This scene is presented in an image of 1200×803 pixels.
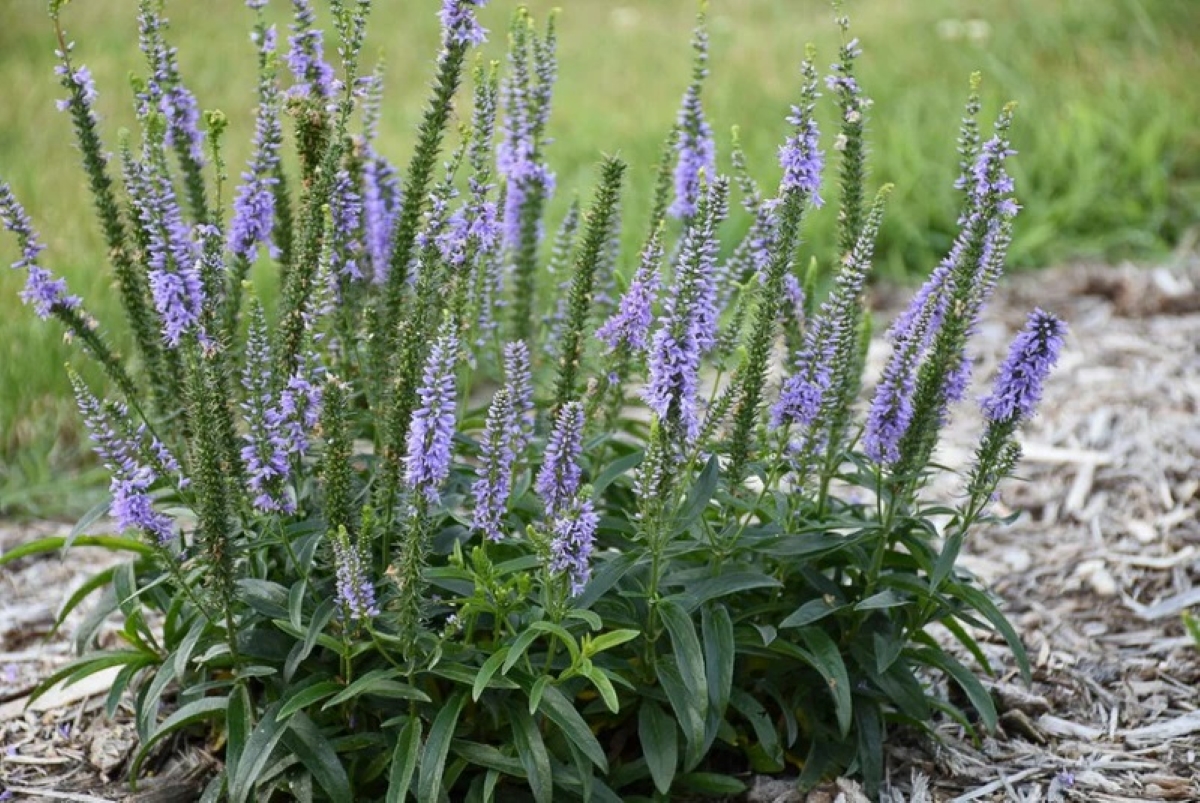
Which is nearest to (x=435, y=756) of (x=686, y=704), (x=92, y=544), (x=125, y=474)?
(x=686, y=704)

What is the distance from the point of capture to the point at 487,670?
8.66 ft

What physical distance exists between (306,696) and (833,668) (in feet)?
3.72

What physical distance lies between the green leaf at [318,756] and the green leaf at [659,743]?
644 millimetres

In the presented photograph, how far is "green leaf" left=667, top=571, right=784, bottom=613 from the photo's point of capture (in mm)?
2920

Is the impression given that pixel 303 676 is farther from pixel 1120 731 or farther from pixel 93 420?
pixel 1120 731

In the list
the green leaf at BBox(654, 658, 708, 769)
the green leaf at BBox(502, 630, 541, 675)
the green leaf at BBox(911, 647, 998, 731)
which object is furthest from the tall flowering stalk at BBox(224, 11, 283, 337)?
the green leaf at BBox(911, 647, 998, 731)

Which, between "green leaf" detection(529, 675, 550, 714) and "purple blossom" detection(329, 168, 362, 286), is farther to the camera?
"purple blossom" detection(329, 168, 362, 286)

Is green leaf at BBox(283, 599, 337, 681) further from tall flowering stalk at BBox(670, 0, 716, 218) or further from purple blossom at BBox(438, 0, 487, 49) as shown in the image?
tall flowering stalk at BBox(670, 0, 716, 218)

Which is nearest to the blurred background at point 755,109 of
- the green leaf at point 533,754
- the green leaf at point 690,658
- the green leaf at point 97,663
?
the green leaf at point 97,663

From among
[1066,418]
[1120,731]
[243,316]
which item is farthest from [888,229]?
[243,316]

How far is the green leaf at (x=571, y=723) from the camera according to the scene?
9.00 feet

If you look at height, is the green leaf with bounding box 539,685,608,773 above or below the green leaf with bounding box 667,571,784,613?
below

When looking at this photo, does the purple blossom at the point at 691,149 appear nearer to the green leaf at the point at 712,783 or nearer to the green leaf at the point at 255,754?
the green leaf at the point at 712,783

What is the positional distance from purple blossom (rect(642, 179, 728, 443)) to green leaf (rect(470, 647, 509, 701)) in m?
0.56
